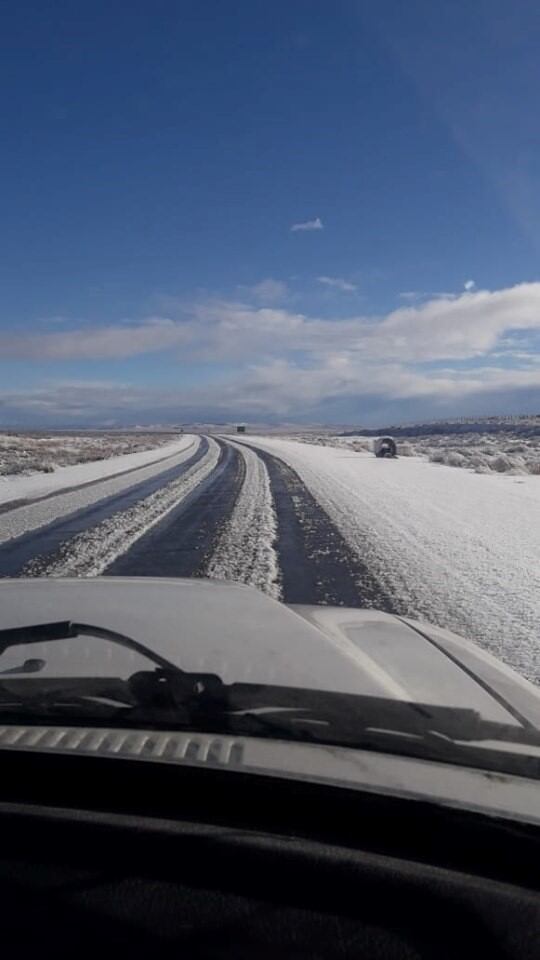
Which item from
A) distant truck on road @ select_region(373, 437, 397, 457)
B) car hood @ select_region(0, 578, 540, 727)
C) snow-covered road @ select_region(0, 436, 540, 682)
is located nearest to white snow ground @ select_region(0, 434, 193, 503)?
snow-covered road @ select_region(0, 436, 540, 682)

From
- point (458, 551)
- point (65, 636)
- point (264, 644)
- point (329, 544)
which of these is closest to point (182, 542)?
point (329, 544)

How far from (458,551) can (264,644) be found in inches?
266

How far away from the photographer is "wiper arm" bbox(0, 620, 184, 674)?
2.80 m

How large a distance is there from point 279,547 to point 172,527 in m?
2.53

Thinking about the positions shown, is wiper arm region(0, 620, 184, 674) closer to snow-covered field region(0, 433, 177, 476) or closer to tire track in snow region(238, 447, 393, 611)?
tire track in snow region(238, 447, 393, 611)

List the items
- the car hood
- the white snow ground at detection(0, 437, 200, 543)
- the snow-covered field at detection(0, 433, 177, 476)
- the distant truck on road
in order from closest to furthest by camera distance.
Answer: the car hood < the white snow ground at detection(0, 437, 200, 543) < the snow-covered field at detection(0, 433, 177, 476) < the distant truck on road

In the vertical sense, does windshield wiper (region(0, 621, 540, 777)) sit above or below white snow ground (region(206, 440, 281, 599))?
above

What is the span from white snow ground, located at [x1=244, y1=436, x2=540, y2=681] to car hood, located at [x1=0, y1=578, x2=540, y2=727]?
1634mm

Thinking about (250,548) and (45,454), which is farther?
(45,454)

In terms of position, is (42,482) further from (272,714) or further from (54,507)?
(272,714)

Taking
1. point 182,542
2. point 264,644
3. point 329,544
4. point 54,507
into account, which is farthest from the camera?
point 54,507

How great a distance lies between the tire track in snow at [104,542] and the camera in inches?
322

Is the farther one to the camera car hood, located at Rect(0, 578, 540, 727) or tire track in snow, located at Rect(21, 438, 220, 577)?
tire track in snow, located at Rect(21, 438, 220, 577)

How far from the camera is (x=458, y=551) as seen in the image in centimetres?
951
